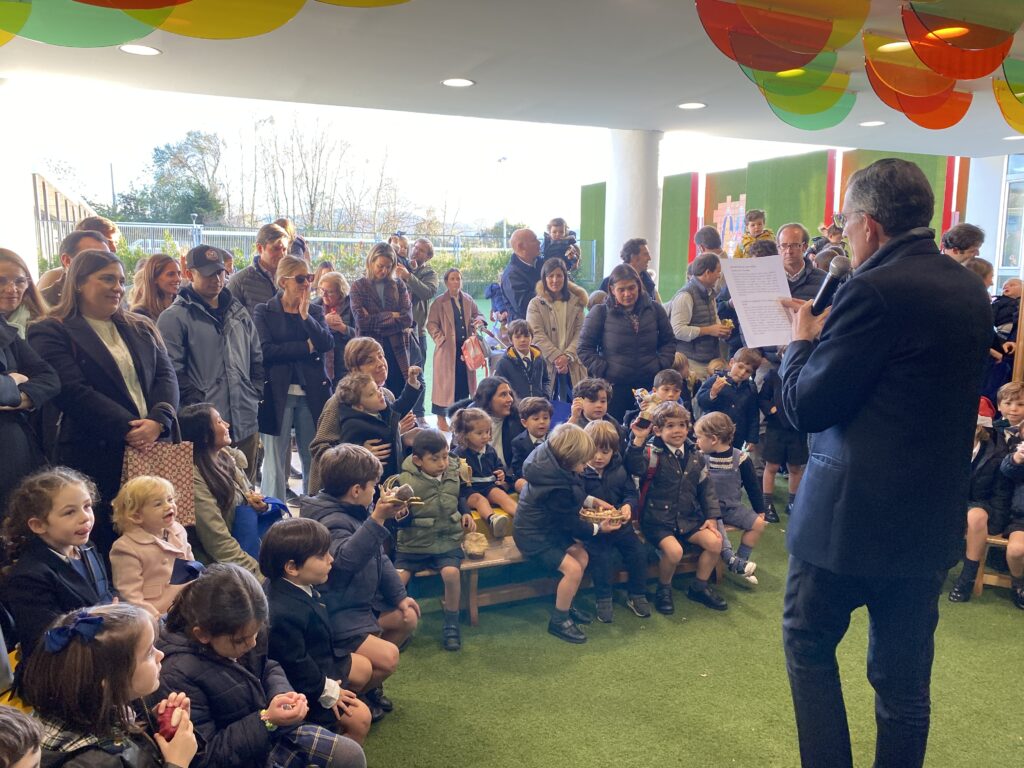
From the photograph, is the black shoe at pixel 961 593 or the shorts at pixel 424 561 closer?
the shorts at pixel 424 561

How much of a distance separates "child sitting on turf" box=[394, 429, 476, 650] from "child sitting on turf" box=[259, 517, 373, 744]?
38.6 inches

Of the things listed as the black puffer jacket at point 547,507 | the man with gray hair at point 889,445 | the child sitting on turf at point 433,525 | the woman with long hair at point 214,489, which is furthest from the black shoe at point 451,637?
the man with gray hair at point 889,445

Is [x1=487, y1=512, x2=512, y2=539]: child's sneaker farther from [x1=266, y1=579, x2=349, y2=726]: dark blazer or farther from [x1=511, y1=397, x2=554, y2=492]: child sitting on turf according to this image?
[x1=266, y1=579, x2=349, y2=726]: dark blazer

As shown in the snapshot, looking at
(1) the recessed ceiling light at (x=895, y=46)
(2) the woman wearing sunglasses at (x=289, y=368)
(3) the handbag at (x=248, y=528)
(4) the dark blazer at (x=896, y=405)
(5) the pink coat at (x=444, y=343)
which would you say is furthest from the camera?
(5) the pink coat at (x=444, y=343)

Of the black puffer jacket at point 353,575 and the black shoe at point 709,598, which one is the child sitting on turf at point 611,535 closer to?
the black shoe at point 709,598

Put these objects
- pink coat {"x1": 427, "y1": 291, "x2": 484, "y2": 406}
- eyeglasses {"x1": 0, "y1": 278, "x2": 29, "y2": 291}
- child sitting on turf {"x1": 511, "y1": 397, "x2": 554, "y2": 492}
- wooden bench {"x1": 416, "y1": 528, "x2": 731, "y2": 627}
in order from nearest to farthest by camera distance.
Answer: eyeglasses {"x1": 0, "y1": 278, "x2": 29, "y2": 291} < wooden bench {"x1": 416, "y1": 528, "x2": 731, "y2": 627} < child sitting on turf {"x1": 511, "y1": 397, "x2": 554, "y2": 492} < pink coat {"x1": 427, "y1": 291, "x2": 484, "y2": 406}

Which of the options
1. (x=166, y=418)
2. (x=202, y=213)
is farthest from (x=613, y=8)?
(x=202, y=213)

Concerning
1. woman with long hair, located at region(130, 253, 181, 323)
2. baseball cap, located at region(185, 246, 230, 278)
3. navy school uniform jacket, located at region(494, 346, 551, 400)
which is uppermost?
baseball cap, located at region(185, 246, 230, 278)

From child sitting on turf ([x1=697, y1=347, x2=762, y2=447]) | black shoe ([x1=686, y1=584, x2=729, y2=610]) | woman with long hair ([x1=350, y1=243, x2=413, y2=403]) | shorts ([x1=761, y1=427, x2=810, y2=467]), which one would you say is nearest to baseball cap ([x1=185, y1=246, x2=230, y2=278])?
woman with long hair ([x1=350, y1=243, x2=413, y2=403])

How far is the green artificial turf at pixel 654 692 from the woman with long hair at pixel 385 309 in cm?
190

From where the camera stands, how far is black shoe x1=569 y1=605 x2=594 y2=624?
354cm

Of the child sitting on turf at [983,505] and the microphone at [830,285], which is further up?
the microphone at [830,285]

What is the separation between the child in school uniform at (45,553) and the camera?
2.08m

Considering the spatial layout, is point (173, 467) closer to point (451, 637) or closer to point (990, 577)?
point (451, 637)
